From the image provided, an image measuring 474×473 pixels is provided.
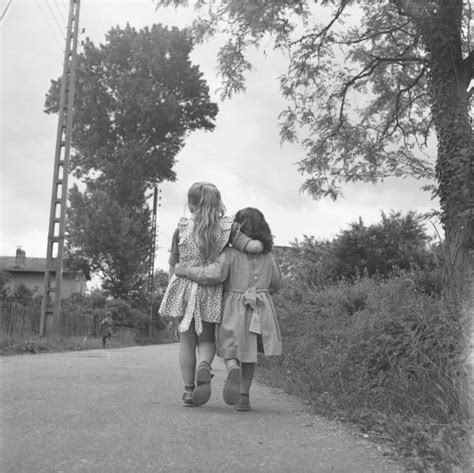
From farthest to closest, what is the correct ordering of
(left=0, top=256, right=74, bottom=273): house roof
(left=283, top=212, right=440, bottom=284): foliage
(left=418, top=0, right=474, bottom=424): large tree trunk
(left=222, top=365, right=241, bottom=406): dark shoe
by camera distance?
(left=0, top=256, right=74, bottom=273): house roof
(left=283, top=212, right=440, bottom=284): foliage
(left=418, top=0, right=474, bottom=424): large tree trunk
(left=222, top=365, right=241, bottom=406): dark shoe

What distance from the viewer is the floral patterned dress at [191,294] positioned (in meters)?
4.75

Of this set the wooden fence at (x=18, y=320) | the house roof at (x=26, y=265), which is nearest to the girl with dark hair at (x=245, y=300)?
the wooden fence at (x=18, y=320)

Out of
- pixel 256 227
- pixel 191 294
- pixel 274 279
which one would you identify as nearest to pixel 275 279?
pixel 274 279

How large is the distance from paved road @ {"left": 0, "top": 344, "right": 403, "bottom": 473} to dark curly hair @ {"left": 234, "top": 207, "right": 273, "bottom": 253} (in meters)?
1.36

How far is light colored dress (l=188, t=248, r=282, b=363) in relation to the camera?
4.70 metres

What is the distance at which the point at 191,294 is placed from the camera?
4.80m

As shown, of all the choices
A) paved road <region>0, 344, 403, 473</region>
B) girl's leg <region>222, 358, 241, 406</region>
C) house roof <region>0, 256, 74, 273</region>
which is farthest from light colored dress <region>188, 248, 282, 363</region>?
house roof <region>0, 256, 74, 273</region>

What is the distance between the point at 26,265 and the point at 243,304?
191 ft

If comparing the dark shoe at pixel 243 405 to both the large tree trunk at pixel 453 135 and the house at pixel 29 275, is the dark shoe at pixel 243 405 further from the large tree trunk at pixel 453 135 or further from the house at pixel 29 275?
the house at pixel 29 275

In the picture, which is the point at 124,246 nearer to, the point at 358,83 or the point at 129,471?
the point at 358,83

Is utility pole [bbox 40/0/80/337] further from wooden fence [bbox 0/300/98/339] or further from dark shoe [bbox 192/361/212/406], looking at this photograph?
dark shoe [bbox 192/361/212/406]

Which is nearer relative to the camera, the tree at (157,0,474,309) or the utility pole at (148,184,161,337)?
the tree at (157,0,474,309)

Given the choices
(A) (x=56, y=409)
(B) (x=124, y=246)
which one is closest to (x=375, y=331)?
(A) (x=56, y=409)

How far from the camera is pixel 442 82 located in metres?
9.47
